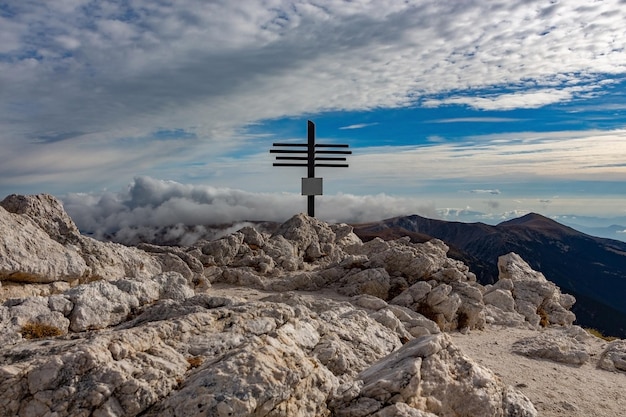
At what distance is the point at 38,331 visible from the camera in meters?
9.07

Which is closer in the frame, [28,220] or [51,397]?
[51,397]

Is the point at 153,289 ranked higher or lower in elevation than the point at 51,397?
lower

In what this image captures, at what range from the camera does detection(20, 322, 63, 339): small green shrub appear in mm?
8922

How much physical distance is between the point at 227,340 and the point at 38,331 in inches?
161

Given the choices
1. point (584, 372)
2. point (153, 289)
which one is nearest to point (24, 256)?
point (153, 289)

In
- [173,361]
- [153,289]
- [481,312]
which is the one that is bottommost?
[481,312]

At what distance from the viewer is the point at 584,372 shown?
12812mm

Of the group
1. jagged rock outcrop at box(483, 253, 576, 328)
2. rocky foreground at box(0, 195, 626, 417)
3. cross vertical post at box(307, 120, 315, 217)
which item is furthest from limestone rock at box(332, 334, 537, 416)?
cross vertical post at box(307, 120, 315, 217)

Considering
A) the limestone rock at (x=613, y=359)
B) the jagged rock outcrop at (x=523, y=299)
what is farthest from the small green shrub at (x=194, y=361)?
the jagged rock outcrop at (x=523, y=299)

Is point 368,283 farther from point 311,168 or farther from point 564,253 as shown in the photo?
point 564,253

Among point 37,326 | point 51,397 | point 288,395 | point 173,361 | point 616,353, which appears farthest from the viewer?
point 616,353

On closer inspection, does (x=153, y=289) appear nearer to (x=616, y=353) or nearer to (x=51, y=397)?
(x=51, y=397)

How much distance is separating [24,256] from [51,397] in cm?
731

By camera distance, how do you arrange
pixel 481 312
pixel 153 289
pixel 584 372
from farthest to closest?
pixel 481 312
pixel 584 372
pixel 153 289
